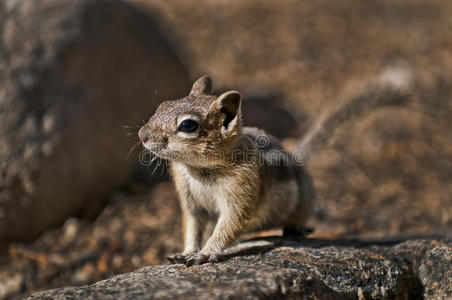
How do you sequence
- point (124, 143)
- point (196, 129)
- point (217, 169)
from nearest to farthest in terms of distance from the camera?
point (196, 129) → point (217, 169) → point (124, 143)

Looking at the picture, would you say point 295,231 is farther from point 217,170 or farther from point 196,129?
point 196,129

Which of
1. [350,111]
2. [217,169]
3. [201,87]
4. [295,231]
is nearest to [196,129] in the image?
[217,169]

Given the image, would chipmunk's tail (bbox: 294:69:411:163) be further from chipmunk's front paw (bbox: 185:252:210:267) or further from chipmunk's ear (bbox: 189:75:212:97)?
chipmunk's front paw (bbox: 185:252:210:267)

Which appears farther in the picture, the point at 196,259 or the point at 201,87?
the point at 201,87

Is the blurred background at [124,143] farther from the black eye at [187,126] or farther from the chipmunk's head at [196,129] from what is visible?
the black eye at [187,126]

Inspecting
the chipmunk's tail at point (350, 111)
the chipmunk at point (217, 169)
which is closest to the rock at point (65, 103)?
the chipmunk at point (217, 169)

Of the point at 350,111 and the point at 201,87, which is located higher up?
the point at 201,87
